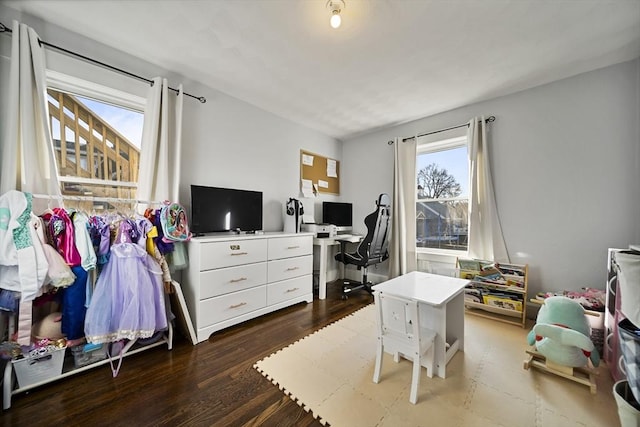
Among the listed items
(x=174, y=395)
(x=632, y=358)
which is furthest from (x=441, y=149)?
(x=174, y=395)

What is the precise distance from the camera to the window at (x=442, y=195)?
3041 mm

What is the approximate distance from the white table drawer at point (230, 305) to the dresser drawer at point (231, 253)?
0.30 m

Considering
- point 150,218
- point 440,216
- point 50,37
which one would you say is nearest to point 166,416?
point 150,218

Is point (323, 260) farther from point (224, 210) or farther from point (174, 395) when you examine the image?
point (174, 395)

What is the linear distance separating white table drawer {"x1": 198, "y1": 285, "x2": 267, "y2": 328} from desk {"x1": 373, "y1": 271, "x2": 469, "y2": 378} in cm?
134

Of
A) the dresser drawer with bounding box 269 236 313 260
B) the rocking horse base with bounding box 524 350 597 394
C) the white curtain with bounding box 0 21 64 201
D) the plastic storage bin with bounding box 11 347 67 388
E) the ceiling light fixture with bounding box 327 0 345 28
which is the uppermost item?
the ceiling light fixture with bounding box 327 0 345 28

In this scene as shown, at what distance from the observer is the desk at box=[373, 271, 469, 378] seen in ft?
4.96

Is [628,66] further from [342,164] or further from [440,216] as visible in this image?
[342,164]

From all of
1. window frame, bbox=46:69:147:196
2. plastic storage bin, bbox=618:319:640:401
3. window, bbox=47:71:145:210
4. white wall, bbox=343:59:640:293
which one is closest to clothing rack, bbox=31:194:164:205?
window, bbox=47:71:145:210

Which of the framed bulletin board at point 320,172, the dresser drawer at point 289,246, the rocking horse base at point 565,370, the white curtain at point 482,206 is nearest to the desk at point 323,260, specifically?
the dresser drawer at point 289,246

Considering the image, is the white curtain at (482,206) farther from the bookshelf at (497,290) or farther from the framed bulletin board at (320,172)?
the framed bulletin board at (320,172)

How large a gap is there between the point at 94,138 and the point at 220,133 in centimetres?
107

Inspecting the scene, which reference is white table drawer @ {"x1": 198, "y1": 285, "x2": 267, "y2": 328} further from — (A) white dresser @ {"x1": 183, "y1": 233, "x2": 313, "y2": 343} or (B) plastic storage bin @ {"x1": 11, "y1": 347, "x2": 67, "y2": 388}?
(B) plastic storage bin @ {"x1": 11, "y1": 347, "x2": 67, "y2": 388}

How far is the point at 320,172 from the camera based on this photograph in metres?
3.80
